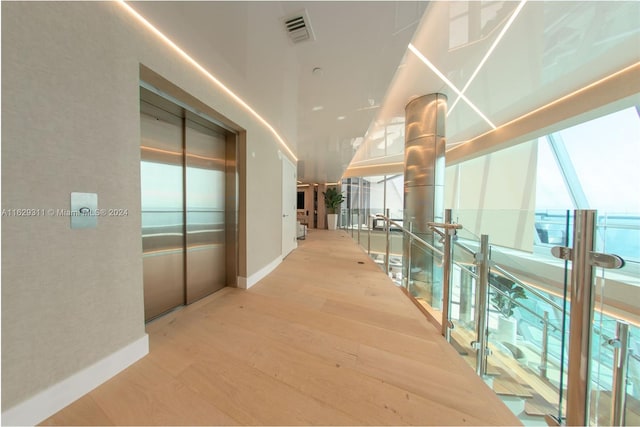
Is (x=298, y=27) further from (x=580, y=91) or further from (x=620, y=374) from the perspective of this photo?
(x=580, y=91)

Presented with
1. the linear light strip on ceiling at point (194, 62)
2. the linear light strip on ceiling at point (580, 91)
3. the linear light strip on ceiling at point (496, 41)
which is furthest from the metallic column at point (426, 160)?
the linear light strip on ceiling at point (194, 62)

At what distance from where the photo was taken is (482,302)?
1.68 metres

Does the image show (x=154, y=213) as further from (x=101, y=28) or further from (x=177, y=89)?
(x=101, y=28)

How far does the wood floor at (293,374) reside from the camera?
42.7 inches

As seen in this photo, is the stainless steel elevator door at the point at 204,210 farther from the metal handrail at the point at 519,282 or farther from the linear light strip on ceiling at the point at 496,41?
the linear light strip on ceiling at the point at 496,41

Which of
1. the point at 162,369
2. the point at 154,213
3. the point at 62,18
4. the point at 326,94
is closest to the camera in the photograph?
the point at 62,18

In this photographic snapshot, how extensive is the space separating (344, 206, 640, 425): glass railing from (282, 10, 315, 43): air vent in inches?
87.5

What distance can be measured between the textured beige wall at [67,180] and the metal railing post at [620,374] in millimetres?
3004

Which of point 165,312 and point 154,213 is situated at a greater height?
point 154,213

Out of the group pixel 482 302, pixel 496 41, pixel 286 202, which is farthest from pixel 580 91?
pixel 286 202

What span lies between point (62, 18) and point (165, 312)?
2400mm

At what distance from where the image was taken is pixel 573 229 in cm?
86

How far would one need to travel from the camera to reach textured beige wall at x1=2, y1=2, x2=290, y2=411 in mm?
967

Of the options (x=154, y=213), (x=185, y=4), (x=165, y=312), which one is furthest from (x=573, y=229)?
(x=165, y=312)
